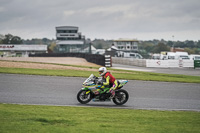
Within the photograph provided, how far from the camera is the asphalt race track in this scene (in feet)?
44.0

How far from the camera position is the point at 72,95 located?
604 inches

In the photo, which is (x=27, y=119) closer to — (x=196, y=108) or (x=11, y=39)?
(x=196, y=108)

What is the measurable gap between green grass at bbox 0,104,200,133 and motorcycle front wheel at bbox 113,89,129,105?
190 cm

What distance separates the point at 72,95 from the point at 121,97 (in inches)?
106

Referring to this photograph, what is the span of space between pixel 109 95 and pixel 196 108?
3448 mm

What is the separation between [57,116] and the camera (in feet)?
32.1

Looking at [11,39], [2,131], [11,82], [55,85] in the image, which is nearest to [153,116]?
[2,131]

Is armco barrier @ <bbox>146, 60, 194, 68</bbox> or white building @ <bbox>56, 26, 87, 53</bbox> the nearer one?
armco barrier @ <bbox>146, 60, 194, 68</bbox>

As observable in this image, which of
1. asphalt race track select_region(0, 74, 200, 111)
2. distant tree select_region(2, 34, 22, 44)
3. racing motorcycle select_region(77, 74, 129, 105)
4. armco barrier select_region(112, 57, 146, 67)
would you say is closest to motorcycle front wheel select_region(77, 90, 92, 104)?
racing motorcycle select_region(77, 74, 129, 105)

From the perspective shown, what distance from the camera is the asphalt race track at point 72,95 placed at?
44.0 feet

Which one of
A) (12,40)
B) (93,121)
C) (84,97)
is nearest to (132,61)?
(84,97)

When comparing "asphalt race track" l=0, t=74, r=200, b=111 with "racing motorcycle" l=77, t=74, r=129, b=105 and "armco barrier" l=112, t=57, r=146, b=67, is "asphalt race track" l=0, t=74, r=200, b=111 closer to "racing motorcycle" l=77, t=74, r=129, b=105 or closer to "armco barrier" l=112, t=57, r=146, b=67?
"racing motorcycle" l=77, t=74, r=129, b=105

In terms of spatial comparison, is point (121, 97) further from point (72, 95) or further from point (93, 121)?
point (93, 121)

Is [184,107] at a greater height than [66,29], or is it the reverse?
[66,29]
